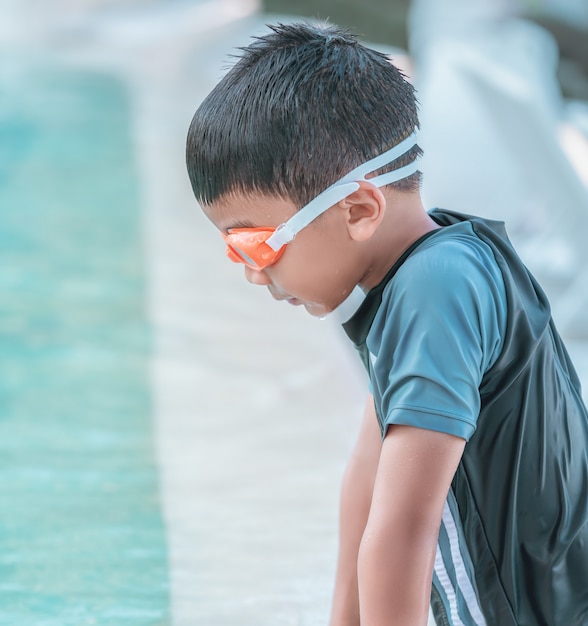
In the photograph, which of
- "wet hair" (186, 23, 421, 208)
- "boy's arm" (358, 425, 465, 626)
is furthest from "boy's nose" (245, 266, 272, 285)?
"boy's arm" (358, 425, 465, 626)

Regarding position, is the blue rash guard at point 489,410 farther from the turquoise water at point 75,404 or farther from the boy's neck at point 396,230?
the turquoise water at point 75,404

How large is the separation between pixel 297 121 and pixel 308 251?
0.52 feet

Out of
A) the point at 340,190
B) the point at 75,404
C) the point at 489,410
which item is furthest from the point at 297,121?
the point at 75,404

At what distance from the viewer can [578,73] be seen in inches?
295

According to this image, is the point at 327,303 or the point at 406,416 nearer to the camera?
the point at 406,416

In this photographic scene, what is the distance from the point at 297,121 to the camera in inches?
43.5

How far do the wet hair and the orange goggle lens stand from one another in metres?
0.05

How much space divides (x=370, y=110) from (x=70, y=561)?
3.96 feet

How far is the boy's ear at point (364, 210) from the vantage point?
3.70ft

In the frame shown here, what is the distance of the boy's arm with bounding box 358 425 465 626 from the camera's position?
3.29 feet

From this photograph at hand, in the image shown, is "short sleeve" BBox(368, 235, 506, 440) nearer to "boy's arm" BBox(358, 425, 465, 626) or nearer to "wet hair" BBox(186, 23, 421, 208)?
"boy's arm" BBox(358, 425, 465, 626)

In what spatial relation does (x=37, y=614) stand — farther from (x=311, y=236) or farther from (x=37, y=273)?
(x=37, y=273)

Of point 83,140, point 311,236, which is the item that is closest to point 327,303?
point 311,236

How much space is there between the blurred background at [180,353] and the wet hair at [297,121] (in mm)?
222
